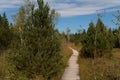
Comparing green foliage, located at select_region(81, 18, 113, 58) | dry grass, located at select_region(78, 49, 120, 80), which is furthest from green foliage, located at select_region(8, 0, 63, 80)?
green foliage, located at select_region(81, 18, 113, 58)

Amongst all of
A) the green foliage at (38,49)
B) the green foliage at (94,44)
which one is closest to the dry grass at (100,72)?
the green foliage at (38,49)

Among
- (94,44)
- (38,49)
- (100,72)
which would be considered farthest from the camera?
(94,44)

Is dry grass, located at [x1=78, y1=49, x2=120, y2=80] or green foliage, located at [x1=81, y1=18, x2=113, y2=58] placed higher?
green foliage, located at [x1=81, y1=18, x2=113, y2=58]

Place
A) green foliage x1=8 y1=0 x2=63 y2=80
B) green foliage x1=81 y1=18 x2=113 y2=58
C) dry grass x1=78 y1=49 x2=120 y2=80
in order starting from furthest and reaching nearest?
green foliage x1=81 y1=18 x2=113 y2=58 → dry grass x1=78 y1=49 x2=120 y2=80 → green foliage x1=8 y1=0 x2=63 y2=80

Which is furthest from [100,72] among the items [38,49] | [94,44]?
[94,44]

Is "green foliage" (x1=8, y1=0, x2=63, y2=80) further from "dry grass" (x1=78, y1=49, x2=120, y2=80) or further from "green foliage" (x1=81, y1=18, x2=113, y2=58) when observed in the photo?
"green foliage" (x1=81, y1=18, x2=113, y2=58)

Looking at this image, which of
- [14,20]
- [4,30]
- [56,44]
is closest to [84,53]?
[4,30]

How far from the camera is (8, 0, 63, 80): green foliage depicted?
13766 mm

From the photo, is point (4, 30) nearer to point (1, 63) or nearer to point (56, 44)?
point (1, 63)

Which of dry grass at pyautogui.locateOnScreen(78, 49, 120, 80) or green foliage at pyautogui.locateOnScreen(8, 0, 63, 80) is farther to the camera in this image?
dry grass at pyautogui.locateOnScreen(78, 49, 120, 80)

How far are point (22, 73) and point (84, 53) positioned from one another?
20739mm

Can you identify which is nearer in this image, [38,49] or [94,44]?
[38,49]

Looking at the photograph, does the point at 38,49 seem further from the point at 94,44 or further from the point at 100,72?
the point at 94,44

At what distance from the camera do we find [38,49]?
13977 millimetres
